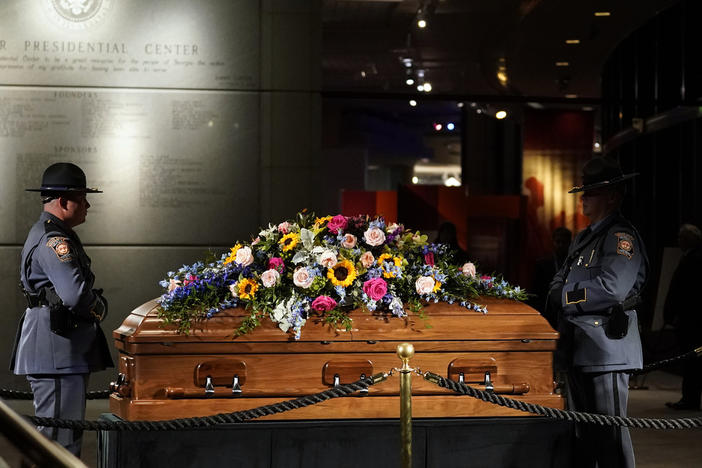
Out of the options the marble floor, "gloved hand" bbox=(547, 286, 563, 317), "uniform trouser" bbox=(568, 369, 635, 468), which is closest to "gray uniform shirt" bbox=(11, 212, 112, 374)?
the marble floor

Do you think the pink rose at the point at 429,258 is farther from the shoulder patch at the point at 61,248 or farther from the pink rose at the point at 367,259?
Result: the shoulder patch at the point at 61,248

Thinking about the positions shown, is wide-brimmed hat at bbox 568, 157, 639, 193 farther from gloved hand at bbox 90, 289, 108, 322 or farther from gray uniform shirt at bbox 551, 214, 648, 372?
gloved hand at bbox 90, 289, 108, 322

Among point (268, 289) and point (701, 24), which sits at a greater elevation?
point (701, 24)

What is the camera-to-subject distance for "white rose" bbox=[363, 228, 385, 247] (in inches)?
172

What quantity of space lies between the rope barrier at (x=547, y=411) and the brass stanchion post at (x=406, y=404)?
13cm

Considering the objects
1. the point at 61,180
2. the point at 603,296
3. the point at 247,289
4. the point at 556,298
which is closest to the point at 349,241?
the point at 247,289

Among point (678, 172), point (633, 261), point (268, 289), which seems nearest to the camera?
point (268, 289)

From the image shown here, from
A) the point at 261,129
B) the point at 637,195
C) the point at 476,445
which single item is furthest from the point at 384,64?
the point at 476,445

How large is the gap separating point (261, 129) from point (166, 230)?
110 cm

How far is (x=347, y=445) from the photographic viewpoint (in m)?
4.13

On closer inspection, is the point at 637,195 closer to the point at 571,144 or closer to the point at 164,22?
the point at 571,144

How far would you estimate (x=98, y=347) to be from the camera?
4.55m

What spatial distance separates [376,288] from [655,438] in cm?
347

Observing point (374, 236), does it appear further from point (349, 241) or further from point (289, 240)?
point (289, 240)
